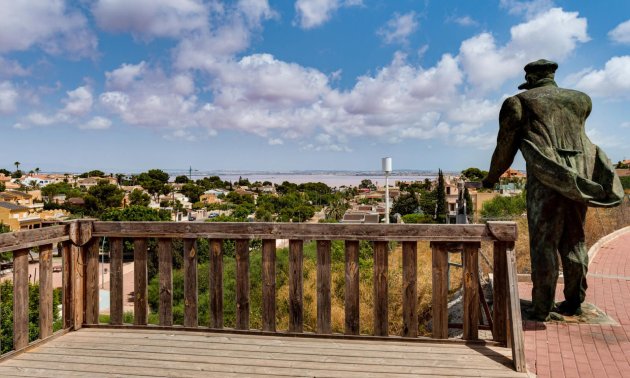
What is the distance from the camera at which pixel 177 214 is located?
7081 centimetres

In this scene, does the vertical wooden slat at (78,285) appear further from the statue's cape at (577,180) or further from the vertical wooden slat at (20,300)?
the statue's cape at (577,180)

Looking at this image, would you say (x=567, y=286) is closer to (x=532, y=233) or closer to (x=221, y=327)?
(x=532, y=233)

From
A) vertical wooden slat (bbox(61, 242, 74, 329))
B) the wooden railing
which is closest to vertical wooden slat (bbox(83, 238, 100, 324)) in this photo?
the wooden railing

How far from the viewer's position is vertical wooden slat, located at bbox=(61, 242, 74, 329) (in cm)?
368

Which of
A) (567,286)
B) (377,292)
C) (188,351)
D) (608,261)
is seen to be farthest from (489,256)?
(188,351)

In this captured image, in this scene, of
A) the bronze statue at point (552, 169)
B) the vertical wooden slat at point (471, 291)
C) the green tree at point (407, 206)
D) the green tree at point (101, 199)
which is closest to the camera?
the vertical wooden slat at point (471, 291)

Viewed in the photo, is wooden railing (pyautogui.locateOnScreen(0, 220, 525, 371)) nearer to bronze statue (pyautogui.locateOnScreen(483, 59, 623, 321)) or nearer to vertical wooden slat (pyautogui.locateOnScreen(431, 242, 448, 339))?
vertical wooden slat (pyautogui.locateOnScreen(431, 242, 448, 339))

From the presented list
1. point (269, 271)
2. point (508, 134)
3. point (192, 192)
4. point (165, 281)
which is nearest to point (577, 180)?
point (508, 134)

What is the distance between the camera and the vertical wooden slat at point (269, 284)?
3490 millimetres

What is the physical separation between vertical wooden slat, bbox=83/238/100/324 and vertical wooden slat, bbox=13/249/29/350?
20.1 inches

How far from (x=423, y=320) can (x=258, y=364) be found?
6.91 meters

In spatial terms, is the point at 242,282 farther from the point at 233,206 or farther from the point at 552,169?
the point at 233,206

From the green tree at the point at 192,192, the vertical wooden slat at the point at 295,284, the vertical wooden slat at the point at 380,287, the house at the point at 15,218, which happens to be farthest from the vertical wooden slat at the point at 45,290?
the green tree at the point at 192,192

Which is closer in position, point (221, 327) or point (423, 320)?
point (221, 327)
